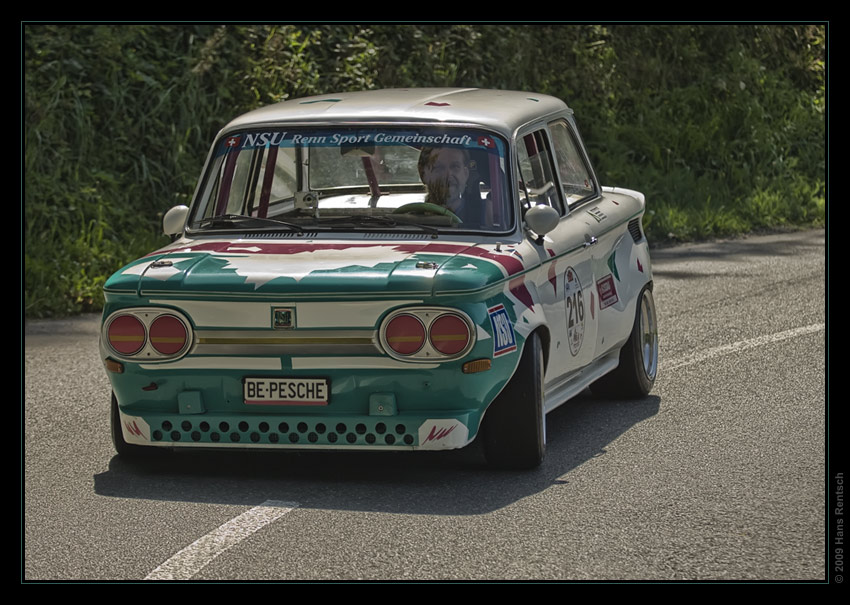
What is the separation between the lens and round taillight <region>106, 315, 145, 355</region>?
22.8ft

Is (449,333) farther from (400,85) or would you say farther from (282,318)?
(400,85)

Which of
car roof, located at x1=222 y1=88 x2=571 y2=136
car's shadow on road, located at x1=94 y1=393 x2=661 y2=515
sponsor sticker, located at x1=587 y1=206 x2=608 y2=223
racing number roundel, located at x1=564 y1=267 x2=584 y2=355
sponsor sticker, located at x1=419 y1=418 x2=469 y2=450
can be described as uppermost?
car roof, located at x1=222 y1=88 x2=571 y2=136

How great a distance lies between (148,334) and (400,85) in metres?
12.9

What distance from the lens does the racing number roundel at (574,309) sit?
7786 mm

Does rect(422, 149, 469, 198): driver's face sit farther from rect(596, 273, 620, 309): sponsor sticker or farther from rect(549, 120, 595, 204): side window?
rect(596, 273, 620, 309): sponsor sticker

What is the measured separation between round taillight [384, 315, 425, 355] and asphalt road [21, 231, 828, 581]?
67cm

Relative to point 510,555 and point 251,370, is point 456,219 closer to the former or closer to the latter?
point 251,370

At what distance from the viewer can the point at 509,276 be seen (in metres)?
7.00

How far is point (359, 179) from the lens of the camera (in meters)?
8.13

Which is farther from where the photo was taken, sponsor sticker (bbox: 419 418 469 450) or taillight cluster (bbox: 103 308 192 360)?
taillight cluster (bbox: 103 308 192 360)

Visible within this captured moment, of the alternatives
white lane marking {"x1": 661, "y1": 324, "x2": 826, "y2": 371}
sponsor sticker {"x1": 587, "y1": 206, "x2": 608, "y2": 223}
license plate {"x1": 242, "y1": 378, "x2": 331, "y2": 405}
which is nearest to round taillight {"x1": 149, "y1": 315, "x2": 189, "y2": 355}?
license plate {"x1": 242, "y1": 378, "x2": 331, "y2": 405}

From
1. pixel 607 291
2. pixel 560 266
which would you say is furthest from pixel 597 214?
pixel 560 266

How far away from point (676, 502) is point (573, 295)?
158 centimetres
